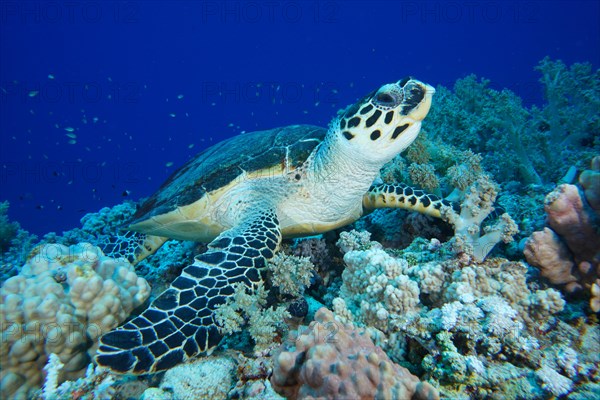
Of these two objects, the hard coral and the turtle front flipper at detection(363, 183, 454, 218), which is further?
the turtle front flipper at detection(363, 183, 454, 218)

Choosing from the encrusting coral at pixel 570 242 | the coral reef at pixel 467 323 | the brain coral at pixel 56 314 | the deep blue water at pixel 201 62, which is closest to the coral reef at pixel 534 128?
the encrusting coral at pixel 570 242

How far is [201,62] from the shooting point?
94188 mm

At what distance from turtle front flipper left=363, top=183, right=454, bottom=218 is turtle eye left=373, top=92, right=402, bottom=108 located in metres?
0.93

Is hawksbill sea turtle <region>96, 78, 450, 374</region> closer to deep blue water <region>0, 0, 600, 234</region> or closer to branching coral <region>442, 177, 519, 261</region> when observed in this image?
branching coral <region>442, 177, 519, 261</region>

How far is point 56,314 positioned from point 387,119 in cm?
290

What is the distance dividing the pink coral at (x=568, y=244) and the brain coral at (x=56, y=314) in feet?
9.23

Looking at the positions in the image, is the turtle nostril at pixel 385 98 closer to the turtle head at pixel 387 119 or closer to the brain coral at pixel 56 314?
→ the turtle head at pixel 387 119

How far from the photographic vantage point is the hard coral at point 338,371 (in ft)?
3.87

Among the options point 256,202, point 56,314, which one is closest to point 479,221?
point 256,202

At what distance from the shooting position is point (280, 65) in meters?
96.4

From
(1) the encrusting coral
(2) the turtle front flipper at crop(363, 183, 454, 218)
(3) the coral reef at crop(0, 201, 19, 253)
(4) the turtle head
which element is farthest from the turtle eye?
(3) the coral reef at crop(0, 201, 19, 253)

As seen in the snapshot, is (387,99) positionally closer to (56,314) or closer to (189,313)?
(189,313)

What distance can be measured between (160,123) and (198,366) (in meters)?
87.3

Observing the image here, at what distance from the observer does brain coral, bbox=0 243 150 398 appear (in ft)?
5.88
